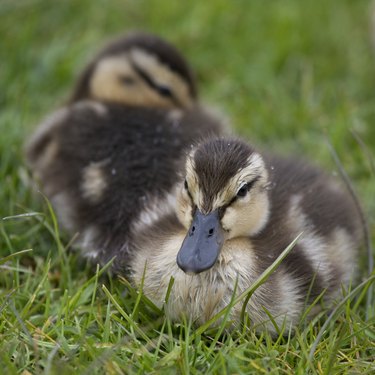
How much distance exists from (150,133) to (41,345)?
92 centimetres

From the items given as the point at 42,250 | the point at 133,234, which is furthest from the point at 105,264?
the point at 42,250

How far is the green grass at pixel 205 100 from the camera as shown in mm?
1770

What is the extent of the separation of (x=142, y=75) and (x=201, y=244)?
3.81ft

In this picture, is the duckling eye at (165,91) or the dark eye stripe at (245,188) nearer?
the dark eye stripe at (245,188)

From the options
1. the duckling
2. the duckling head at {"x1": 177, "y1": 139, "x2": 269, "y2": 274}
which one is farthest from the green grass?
A: the duckling head at {"x1": 177, "y1": 139, "x2": 269, "y2": 274}

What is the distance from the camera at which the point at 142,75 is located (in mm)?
2838

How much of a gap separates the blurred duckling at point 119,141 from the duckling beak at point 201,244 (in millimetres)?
316

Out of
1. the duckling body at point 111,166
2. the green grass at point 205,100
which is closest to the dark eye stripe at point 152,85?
the duckling body at point 111,166

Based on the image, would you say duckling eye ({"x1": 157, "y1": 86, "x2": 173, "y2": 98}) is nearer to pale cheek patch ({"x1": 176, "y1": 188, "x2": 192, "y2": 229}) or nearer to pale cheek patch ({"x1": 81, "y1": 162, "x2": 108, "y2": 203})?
pale cheek patch ({"x1": 81, "y1": 162, "x2": 108, "y2": 203})

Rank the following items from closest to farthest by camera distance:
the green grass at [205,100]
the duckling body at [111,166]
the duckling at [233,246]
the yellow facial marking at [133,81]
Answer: the green grass at [205,100], the duckling at [233,246], the duckling body at [111,166], the yellow facial marking at [133,81]

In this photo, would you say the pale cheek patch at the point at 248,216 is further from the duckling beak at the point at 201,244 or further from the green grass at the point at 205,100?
the green grass at the point at 205,100

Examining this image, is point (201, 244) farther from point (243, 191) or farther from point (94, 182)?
point (94, 182)

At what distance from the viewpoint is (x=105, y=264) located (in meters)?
2.20

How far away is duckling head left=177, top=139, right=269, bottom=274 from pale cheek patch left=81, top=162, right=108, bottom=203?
0.39 meters
